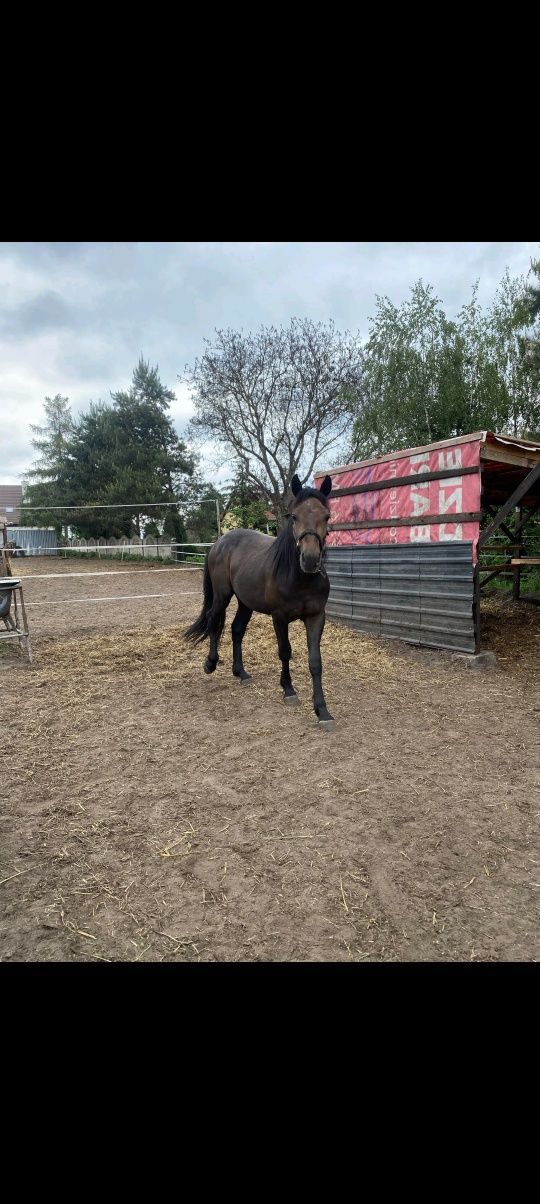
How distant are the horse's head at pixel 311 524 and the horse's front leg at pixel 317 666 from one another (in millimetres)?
667

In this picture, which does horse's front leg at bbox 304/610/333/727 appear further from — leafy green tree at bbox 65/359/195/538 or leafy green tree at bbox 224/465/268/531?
leafy green tree at bbox 65/359/195/538

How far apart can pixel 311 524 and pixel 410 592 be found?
339cm

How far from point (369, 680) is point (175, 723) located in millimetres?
2182

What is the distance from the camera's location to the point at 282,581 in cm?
414

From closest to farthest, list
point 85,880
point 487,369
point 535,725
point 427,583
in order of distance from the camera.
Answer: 1. point 85,880
2. point 535,725
3. point 427,583
4. point 487,369

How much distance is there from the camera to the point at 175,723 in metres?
3.91

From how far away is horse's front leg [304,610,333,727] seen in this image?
3.88 meters

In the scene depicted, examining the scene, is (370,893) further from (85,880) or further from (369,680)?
(369,680)

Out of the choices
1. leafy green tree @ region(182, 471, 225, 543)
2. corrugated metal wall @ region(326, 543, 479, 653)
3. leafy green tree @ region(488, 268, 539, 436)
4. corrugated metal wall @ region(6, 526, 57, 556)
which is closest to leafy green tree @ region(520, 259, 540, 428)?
leafy green tree @ region(488, 268, 539, 436)

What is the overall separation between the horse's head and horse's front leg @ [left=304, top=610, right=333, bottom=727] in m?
0.67
